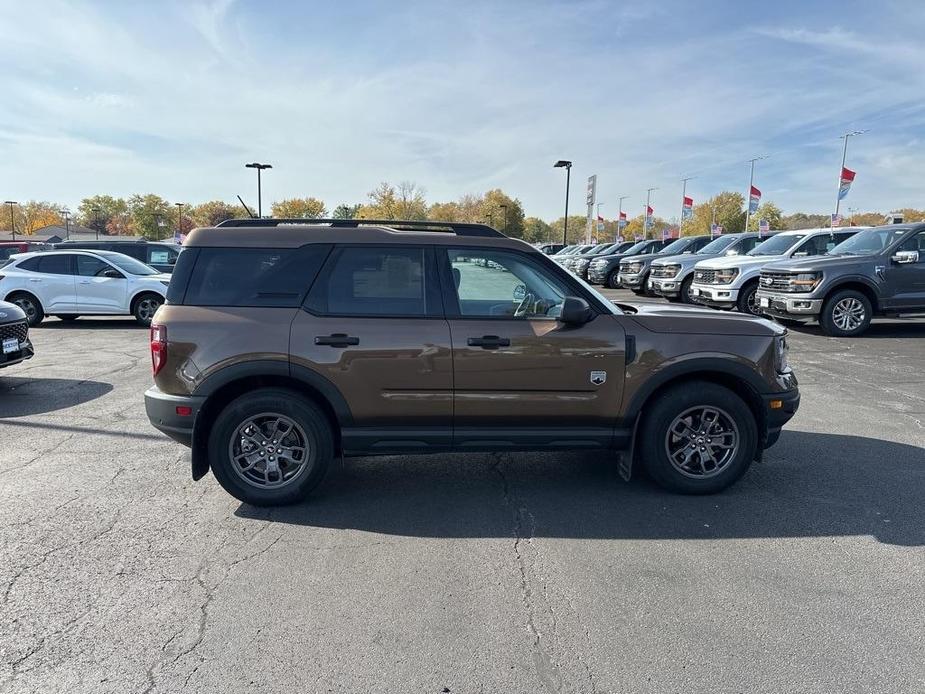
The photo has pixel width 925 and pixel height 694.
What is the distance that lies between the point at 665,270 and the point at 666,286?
566mm

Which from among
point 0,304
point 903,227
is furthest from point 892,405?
point 0,304

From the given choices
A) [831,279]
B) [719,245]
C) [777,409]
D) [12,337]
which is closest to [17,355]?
[12,337]

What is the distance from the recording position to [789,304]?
11281 mm

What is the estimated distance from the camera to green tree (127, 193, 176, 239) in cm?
10250

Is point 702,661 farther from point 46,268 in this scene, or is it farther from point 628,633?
point 46,268

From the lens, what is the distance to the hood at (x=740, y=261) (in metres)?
13.3

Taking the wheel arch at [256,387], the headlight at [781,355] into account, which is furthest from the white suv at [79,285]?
the headlight at [781,355]

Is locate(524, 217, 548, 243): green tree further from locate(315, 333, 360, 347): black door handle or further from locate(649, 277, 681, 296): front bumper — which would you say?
locate(315, 333, 360, 347): black door handle

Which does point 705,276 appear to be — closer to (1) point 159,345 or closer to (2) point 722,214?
(1) point 159,345

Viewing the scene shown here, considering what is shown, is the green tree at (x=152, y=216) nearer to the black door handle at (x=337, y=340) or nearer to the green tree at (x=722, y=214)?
the green tree at (x=722, y=214)

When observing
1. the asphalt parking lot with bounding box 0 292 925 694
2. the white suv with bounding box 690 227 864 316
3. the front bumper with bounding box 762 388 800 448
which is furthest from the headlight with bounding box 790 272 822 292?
the front bumper with bounding box 762 388 800 448

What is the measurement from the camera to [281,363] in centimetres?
391

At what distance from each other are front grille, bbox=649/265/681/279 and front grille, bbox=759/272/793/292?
440 centimetres

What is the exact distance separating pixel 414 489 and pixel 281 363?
1361 millimetres
